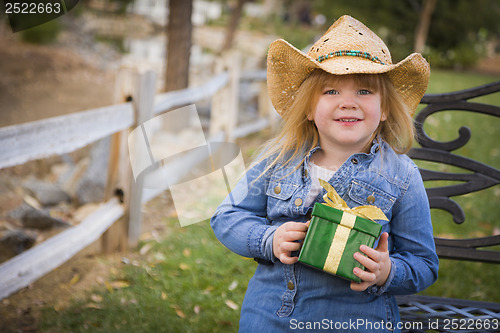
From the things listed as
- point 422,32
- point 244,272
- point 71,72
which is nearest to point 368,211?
point 244,272

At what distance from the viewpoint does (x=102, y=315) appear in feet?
8.77

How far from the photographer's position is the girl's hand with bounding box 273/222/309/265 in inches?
54.8

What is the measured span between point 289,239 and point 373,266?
0.25m

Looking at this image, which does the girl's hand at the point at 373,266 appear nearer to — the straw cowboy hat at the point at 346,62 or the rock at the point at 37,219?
Answer: the straw cowboy hat at the point at 346,62

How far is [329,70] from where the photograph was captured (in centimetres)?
146

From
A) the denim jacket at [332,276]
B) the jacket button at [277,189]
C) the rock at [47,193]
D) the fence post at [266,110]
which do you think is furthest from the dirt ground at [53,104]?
the fence post at [266,110]

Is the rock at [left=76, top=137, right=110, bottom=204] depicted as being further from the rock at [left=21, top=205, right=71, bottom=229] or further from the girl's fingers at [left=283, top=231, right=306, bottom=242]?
the girl's fingers at [left=283, top=231, right=306, bottom=242]

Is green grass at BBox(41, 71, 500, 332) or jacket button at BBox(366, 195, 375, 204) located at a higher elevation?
jacket button at BBox(366, 195, 375, 204)

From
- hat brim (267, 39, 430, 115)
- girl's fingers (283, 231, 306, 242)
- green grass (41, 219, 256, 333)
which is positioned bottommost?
green grass (41, 219, 256, 333)

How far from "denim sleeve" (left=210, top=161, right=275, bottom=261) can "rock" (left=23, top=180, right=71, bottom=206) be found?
10.7 ft

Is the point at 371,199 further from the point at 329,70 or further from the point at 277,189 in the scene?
the point at 329,70

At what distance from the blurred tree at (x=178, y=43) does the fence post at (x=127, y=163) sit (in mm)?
2971

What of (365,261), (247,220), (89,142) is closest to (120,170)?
(89,142)

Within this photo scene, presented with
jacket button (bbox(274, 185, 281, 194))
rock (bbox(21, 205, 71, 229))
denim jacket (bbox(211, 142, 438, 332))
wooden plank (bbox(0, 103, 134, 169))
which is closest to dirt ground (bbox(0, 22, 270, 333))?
rock (bbox(21, 205, 71, 229))
